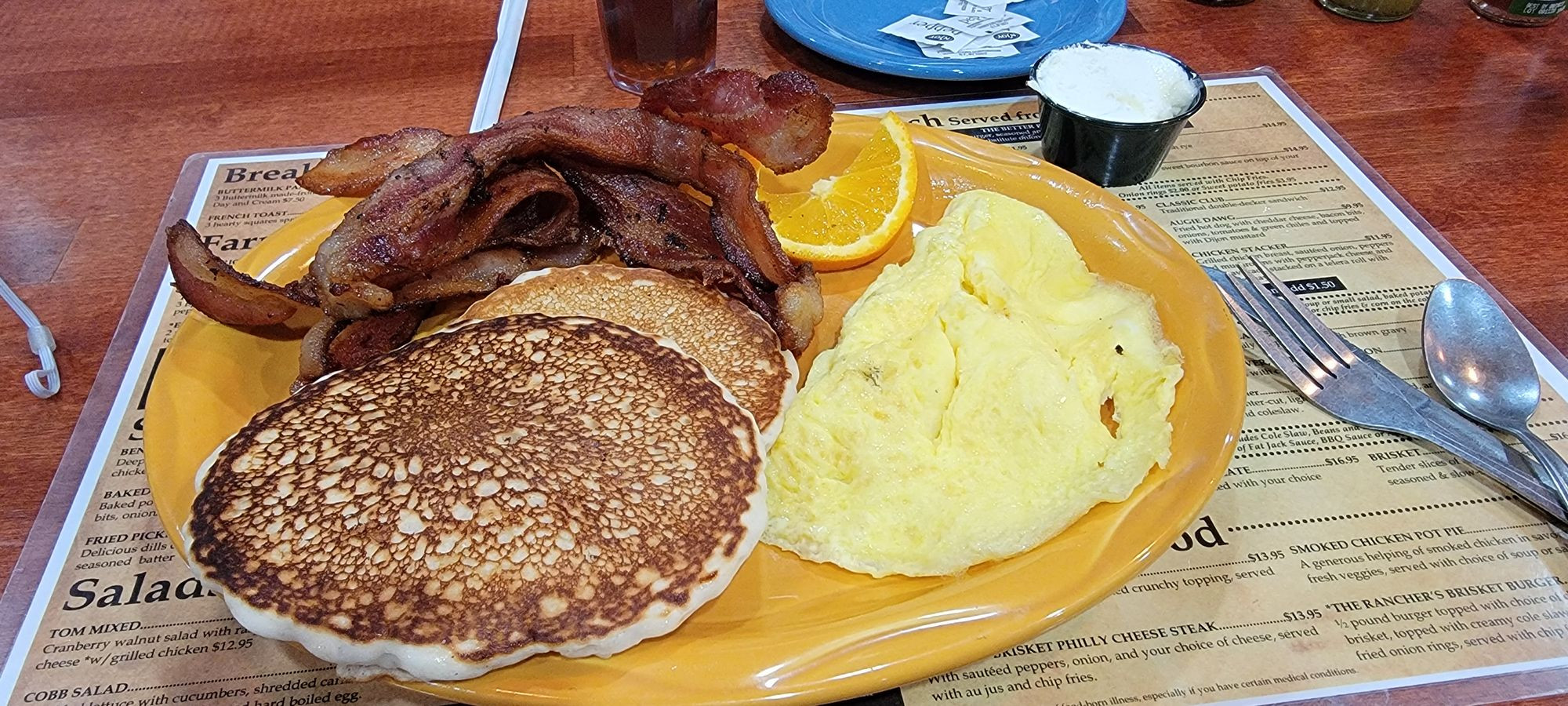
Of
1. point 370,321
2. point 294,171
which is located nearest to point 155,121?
point 294,171

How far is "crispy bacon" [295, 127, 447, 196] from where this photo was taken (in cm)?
180

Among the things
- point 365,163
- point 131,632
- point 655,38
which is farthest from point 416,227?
point 655,38

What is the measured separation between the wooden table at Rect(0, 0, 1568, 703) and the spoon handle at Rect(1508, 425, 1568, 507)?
39cm

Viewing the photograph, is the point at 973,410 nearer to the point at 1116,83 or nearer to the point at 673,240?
the point at 673,240

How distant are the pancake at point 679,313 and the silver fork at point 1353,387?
0.93 m

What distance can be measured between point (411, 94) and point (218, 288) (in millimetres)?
1142

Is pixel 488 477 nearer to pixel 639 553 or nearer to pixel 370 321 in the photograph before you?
pixel 639 553

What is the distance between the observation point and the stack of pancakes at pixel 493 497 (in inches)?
43.4

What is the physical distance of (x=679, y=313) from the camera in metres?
1.61

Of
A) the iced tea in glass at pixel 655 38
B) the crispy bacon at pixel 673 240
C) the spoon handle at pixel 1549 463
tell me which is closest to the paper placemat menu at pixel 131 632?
the crispy bacon at pixel 673 240

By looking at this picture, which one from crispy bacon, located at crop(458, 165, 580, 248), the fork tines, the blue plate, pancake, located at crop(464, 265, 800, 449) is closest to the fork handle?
the fork tines

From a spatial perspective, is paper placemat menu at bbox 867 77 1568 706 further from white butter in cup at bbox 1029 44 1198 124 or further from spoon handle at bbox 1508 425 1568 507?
white butter in cup at bbox 1029 44 1198 124

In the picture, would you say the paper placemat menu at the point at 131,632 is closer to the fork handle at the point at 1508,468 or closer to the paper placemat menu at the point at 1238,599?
the paper placemat menu at the point at 1238,599

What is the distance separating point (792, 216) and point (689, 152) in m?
0.26
